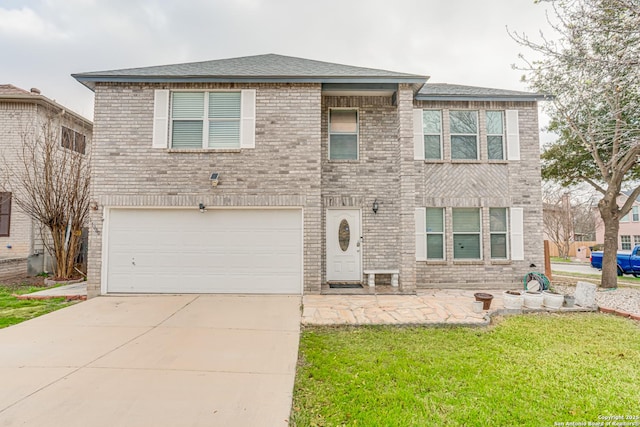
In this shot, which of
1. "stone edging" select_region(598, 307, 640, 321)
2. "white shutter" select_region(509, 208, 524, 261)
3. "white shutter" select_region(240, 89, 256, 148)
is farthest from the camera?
"white shutter" select_region(509, 208, 524, 261)

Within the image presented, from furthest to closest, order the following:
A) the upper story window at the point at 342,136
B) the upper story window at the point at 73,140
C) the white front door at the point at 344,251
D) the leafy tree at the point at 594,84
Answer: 1. the upper story window at the point at 73,140
2. the upper story window at the point at 342,136
3. the white front door at the point at 344,251
4. the leafy tree at the point at 594,84

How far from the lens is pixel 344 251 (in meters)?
8.77

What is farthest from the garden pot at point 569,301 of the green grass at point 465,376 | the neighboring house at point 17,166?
the neighboring house at point 17,166

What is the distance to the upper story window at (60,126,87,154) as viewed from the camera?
38.5 feet

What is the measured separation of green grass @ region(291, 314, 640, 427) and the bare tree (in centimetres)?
910

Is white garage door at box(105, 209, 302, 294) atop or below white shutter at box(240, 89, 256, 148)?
below

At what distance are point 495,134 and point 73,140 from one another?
14904 millimetres

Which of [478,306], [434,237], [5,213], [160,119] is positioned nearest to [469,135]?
[434,237]

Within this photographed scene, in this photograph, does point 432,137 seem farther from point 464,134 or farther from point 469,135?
point 469,135

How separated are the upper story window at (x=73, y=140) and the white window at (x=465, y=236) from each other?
44.1 feet

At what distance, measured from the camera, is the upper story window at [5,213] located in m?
10.7

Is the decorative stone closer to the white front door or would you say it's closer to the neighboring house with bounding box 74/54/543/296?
the neighboring house with bounding box 74/54/543/296

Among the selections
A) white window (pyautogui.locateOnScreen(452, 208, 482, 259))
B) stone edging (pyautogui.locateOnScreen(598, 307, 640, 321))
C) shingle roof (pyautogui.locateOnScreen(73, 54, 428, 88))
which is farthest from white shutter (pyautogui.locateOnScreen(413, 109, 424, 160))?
stone edging (pyautogui.locateOnScreen(598, 307, 640, 321))

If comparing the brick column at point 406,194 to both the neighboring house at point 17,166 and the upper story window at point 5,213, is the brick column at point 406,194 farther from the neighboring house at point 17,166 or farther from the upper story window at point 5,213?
the upper story window at point 5,213
